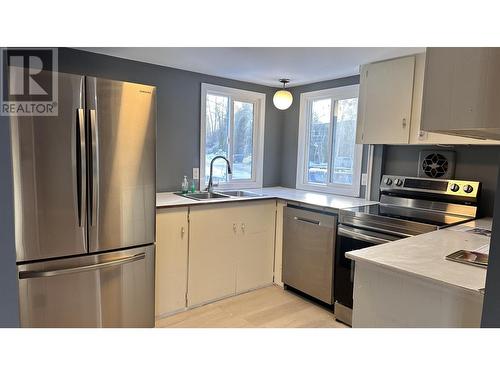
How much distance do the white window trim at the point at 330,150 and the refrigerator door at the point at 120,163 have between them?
1.97 m

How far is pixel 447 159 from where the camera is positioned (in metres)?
2.61

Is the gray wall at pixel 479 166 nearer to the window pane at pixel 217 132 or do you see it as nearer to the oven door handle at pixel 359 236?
the oven door handle at pixel 359 236

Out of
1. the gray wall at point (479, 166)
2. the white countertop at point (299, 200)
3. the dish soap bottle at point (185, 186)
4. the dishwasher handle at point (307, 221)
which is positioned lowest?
the dishwasher handle at point (307, 221)

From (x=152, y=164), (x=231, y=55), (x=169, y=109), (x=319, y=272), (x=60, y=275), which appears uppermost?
(x=231, y=55)

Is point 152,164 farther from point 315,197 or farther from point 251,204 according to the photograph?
point 315,197

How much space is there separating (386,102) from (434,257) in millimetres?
1570

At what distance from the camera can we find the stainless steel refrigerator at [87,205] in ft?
5.96

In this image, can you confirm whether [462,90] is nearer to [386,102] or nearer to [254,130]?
[386,102]

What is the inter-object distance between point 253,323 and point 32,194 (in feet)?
5.80

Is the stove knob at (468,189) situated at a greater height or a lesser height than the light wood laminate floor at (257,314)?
greater

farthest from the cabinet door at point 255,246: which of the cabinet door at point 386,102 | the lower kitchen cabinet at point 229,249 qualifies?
the cabinet door at point 386,102

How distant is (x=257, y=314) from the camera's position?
2.74 metres

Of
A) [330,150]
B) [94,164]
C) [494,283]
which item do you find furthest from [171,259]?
[494,283]
